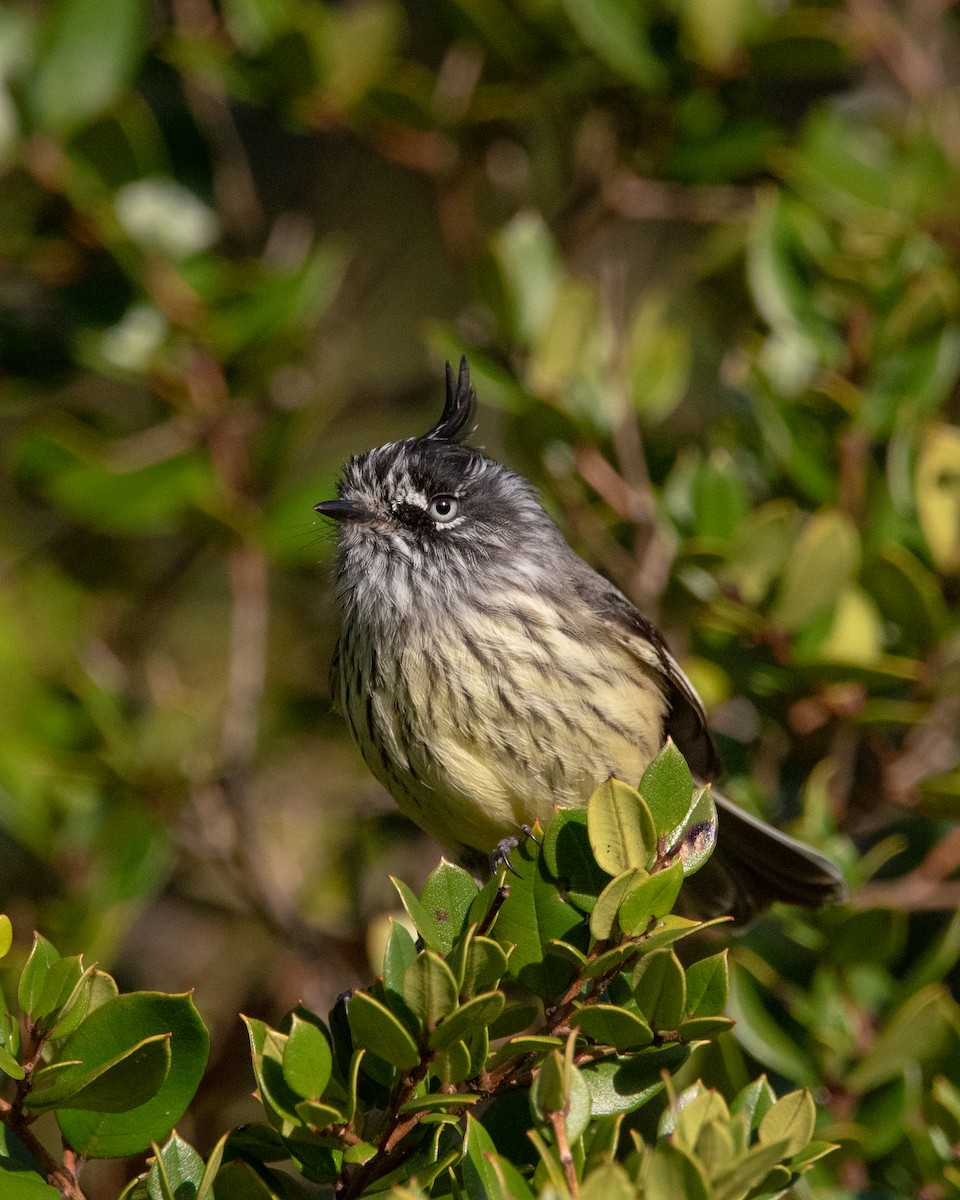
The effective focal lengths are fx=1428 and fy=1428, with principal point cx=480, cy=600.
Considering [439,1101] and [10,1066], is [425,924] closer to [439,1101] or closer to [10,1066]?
[439,1101]

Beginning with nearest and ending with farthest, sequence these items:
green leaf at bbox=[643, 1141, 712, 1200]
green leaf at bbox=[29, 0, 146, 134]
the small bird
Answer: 1. green leaf at bbox=[643, 1141, 712, 1200]
2. the small bird
3. green leaf at bbox=[29, 0, 146, 134]

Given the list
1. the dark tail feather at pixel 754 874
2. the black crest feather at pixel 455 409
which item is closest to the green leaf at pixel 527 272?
the black crest feather at pixel 455 409

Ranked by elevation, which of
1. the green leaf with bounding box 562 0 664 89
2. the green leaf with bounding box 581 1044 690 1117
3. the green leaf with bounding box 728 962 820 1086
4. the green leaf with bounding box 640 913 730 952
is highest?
the green leaf with bounding box 562 0 664 89

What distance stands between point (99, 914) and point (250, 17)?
273 centimetres

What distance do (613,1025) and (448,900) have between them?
1.17ft

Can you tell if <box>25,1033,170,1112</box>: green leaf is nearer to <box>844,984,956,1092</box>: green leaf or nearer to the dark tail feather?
<box>844,984,956,1092</box>: green leaf

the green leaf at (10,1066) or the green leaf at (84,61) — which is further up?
the green leaf at (84,61)

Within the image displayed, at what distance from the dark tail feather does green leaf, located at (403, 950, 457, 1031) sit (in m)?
1.50

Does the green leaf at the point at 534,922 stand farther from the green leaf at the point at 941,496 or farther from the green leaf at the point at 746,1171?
the green leaf at the point at 941,496

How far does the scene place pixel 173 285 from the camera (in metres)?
4.38

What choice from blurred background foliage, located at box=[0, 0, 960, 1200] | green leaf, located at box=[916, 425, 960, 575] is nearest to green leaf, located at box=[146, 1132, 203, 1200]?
blurred background foliage, located at box=[0, 0, 960, 1200]

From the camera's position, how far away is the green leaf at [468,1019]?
2.20 metres

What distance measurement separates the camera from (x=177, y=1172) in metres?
2.27

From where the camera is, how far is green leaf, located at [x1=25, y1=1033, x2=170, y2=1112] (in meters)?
2.17
